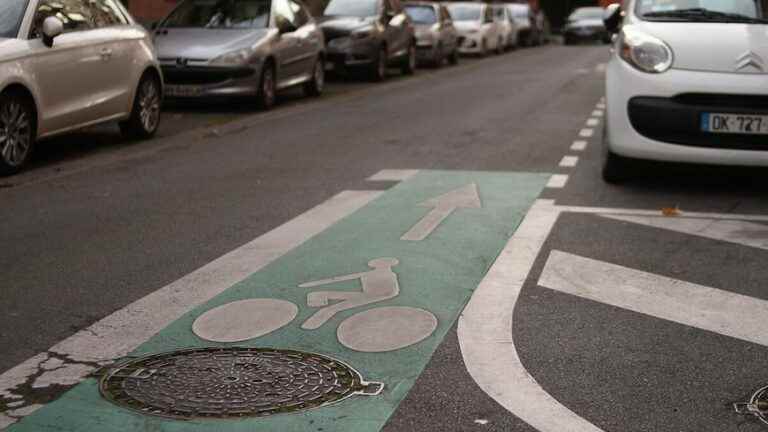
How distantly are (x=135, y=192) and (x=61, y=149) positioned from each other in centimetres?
305

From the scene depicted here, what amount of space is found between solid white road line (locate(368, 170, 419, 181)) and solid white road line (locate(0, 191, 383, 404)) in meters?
1.76

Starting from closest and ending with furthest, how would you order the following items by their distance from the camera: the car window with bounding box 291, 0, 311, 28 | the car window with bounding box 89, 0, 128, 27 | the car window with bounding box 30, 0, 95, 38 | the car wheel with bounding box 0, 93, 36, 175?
the car wheel with bounding box 0, 93, 36, 175
the car window with bounding box 30, 0, 95, 38
the car window with bounding box 89, 0, 128, 27
the car window with bounding box 291, 0, 311, 28

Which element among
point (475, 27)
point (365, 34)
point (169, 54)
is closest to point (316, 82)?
point (169, 54)

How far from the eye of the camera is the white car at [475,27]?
121 feet

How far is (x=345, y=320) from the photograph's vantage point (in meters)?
5.63

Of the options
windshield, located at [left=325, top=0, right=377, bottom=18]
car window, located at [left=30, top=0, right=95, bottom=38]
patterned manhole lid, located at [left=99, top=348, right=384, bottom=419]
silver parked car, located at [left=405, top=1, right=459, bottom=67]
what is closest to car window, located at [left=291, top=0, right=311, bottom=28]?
windshield, located at [left=325, top=0, right=377, bottom=18]

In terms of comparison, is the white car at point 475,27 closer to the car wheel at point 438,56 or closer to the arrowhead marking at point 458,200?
the car wheel at point 438,56

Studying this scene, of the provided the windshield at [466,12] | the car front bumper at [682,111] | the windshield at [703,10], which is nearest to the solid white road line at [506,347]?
the car front bumper at [682,111]

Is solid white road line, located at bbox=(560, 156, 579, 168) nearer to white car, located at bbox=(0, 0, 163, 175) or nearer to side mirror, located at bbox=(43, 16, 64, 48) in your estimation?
white car, located at bbox=(0, 0, 163, 175)

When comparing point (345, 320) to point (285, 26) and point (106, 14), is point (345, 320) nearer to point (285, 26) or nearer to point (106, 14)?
point (106, 14)

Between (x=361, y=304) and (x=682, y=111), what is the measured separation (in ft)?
13.5

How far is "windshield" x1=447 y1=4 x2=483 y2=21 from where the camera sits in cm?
3797

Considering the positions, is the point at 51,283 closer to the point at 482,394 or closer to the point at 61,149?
the point at 482,394

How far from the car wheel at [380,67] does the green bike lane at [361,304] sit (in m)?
14.4
